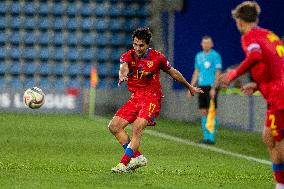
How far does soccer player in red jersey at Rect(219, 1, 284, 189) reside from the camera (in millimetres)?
8094

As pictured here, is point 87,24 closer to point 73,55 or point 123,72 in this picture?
point 73,55

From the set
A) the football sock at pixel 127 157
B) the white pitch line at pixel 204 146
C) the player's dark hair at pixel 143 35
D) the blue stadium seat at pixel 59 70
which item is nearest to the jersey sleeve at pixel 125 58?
the player's dark hair at pixel 143 35

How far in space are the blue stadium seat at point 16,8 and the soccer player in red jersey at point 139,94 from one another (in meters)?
18.3

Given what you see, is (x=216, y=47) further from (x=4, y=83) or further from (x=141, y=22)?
(x=4, y=83)

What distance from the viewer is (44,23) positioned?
97.5ft

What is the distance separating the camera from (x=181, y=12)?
27141 mm

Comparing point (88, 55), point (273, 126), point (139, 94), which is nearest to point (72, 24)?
point (88, 55)

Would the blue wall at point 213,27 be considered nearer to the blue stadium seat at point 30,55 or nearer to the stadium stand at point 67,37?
the stadium stand at point 67,37

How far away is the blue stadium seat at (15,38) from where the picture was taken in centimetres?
2945

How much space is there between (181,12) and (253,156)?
13.1 meters

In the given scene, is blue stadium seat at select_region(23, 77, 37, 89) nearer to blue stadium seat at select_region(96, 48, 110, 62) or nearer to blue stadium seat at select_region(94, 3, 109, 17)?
blue stadium seat at select_region(96, 48, 110, 62)

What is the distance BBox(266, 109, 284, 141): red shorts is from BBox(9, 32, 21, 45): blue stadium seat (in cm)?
2205

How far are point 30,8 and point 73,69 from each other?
250 centimetres

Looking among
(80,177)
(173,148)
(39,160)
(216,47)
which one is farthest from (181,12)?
(80,177)
